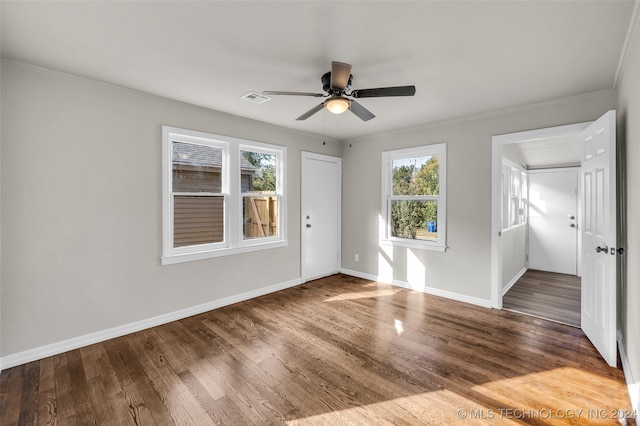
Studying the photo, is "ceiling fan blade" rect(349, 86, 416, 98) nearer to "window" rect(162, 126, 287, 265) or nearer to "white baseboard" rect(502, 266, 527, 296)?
"window" rect(162, 126, 287, 265)

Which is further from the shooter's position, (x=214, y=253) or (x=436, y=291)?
(x=436, y=291)

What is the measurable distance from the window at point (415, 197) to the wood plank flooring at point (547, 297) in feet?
4.17

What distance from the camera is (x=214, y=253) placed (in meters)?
3.66

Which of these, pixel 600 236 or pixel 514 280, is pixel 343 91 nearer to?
pixel 600 236

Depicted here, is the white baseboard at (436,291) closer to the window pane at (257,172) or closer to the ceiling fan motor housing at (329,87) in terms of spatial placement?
the window pane at (257,172)

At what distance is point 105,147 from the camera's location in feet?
9.27

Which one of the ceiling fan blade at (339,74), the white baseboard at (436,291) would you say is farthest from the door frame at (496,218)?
the ceiling fan blade at (339,74)

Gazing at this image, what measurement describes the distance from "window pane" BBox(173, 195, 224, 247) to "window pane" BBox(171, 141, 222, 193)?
14 cm

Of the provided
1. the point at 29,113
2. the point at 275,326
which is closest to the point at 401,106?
the point at 275,326

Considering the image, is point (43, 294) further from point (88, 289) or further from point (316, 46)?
point (316, 46)

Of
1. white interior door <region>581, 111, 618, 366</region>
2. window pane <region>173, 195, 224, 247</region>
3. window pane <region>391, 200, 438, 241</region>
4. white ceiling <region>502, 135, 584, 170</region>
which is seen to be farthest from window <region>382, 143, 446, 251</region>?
window pane <region>173, 195, 224, 247</region>

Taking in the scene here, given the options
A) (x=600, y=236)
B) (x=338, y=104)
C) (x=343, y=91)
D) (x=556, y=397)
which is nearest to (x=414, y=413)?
(x=556, y=397)

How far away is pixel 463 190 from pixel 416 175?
779 mm

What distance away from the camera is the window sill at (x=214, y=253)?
3.27 metres
